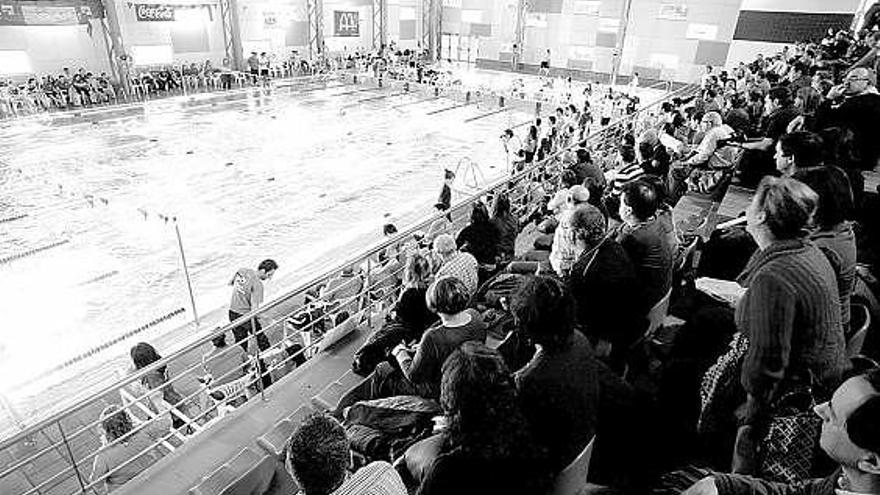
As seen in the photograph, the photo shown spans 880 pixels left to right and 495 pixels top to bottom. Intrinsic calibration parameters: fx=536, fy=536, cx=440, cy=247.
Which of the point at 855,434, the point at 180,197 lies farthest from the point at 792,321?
the point at 180,197

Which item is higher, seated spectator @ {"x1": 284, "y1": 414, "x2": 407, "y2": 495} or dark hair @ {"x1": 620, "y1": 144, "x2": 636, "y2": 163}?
seated spectator @ {"x1": 284, "y1": 414, "x2": 407, "y2": 495}

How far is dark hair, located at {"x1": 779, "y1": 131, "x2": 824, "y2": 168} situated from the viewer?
2.79m

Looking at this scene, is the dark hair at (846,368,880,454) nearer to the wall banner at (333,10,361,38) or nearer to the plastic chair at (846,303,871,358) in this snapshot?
the plastic chair at (846,303,871,358)

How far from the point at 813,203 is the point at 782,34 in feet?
72.9

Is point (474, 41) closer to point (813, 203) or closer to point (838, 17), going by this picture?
point (838, 17)

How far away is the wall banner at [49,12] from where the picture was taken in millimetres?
17484

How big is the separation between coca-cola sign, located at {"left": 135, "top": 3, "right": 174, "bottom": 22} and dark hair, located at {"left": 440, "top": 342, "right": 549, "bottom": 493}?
23947mm

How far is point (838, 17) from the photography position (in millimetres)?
17953

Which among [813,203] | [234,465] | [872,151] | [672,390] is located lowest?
[234,465]

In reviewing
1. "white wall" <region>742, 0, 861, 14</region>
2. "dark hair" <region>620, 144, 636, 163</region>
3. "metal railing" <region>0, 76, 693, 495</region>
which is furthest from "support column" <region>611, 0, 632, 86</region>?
"metal railing" <region>0, 76, 693, 495</region>

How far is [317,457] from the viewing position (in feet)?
4.52

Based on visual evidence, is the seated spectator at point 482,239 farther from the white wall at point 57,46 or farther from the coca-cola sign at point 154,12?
the coca-cola sign at point 154,12

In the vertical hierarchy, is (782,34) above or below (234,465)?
above

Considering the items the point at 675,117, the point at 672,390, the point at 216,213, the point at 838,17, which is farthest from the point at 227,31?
the point at 672,390
